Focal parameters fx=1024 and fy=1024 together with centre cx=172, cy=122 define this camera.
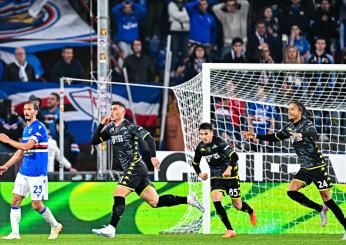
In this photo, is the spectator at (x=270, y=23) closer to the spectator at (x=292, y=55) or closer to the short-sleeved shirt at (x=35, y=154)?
the spectator at (x=292, y=55)

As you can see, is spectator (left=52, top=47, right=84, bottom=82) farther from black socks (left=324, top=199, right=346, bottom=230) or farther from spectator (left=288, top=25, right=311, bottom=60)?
black socks (left=324, top=199, right=346, bottom=230)

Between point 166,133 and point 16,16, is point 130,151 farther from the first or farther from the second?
point 16,16

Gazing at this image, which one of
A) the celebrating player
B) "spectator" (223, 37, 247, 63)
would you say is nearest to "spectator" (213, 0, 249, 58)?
"spectator" (223, 37, 247, 63)

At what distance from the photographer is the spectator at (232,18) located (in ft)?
76.4

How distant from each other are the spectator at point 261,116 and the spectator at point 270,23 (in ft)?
9.83

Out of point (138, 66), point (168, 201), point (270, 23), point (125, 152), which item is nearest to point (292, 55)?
point (270, 23)

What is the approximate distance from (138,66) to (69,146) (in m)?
2.47

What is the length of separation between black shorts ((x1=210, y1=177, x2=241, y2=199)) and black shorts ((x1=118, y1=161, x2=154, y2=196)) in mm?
1528

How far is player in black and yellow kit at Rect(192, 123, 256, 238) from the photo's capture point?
1650 cm

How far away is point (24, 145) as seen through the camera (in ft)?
50.7

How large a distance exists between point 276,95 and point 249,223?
3.31 meters

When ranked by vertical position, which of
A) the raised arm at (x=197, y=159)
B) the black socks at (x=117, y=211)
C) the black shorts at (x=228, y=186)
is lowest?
the black socks at (x=117, y=211)

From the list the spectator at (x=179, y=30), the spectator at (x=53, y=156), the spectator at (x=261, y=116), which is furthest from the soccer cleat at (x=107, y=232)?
the spectator at (x=179, y=30)

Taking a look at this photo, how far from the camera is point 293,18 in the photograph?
2355 centimetres
